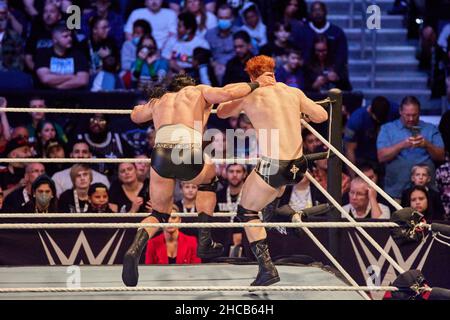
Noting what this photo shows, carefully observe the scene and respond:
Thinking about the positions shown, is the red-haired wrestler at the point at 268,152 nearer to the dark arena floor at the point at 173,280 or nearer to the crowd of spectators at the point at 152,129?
the dark arena floor at the point at 173,280

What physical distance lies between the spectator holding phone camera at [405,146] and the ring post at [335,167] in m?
1.64

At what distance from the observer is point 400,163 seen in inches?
279

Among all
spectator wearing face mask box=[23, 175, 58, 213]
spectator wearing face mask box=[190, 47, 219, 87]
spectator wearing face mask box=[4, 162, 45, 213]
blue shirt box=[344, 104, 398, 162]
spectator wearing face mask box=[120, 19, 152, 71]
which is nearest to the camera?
spectator wearing face mask box=[23, 175, 58, 213]

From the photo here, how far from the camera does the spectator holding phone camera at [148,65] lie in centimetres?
773

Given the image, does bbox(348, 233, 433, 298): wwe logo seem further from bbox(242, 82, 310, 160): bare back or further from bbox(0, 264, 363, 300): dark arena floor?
bbox(242, 82, 310, 160): bare back

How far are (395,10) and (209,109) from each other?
509 centimetres

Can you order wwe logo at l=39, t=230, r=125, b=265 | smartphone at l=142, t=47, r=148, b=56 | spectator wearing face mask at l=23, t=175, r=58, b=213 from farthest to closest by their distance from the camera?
smartphone at l=142, t=47, r=148, b=56 → spectator wearing face mask at l=23, t=175, r=58, b=213 → wwe logo at l=39, t=230, r=125, b=265

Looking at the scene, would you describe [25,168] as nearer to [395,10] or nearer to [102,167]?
[102,167]

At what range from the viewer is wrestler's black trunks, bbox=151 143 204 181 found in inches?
179

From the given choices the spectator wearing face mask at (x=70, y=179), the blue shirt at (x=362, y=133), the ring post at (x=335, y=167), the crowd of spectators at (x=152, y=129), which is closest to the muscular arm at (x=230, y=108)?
the ring post at (x=335, y=167)

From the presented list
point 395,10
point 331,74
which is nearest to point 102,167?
point 331,74

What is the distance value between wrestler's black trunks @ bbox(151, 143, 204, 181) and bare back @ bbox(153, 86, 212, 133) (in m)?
0.11

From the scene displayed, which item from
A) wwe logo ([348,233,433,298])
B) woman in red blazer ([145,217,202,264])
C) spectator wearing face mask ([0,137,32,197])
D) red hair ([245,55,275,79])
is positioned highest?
red hair ([245,55,275,79])

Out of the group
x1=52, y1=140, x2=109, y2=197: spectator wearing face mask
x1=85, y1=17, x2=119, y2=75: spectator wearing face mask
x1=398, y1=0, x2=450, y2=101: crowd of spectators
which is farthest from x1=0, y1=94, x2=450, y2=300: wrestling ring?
x1=398, y1=0, x2=450, y2=101: crowd of spectators
